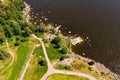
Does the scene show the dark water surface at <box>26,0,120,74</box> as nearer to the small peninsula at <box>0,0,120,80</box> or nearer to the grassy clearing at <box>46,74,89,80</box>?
the small peninsula at <box>0,0,120,80</box>

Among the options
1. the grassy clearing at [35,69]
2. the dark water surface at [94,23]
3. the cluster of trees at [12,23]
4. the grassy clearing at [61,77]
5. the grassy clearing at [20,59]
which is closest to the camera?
the grassy clearing at [61,77]

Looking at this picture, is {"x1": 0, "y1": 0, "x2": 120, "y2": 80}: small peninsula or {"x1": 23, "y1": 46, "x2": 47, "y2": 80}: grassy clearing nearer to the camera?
{"x1": 23, "y1": 46, "x2": 47, "y2": 80}: grassy clearing

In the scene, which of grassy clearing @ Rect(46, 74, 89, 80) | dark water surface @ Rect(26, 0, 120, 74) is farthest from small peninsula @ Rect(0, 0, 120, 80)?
dark water surface @ Rect(26, 0, 120, 74)

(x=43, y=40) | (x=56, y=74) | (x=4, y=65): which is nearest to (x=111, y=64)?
(x=56, y=74)

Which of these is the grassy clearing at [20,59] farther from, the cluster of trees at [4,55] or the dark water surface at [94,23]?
the dark water surface at [94,23]

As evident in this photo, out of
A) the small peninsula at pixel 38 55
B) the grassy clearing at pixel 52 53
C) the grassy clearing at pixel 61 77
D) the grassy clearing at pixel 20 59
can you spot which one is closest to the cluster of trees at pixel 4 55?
the small peninsula at pixel 38 55

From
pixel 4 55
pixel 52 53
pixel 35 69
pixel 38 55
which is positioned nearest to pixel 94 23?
pixel 52 53
